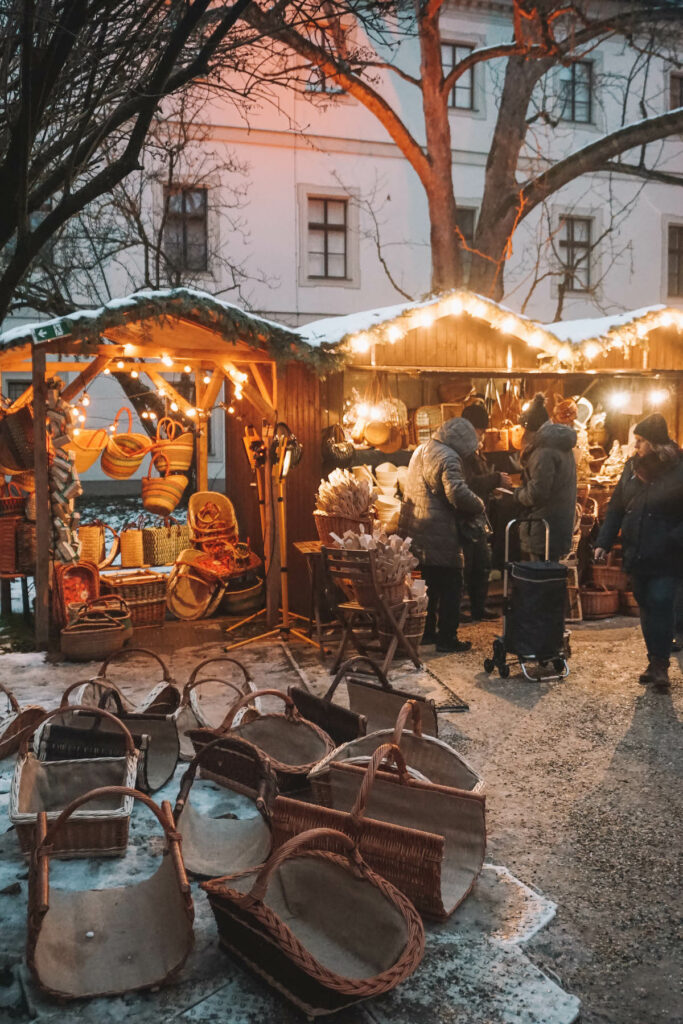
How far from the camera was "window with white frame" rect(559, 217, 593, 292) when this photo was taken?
22.3 m

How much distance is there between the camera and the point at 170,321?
25.7 feet

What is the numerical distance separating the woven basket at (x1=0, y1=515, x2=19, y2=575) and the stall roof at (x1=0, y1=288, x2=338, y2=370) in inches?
77.4

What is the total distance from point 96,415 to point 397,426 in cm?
1301

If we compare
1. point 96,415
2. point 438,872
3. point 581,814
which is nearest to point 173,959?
point 438,872

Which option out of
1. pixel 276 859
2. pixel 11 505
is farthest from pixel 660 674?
pixel 11 505

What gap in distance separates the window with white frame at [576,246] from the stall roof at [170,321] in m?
15.8

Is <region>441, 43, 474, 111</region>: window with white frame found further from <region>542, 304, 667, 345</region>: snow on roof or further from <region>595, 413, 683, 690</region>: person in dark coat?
<region>595, 413, 683, 690</region>: person in dark coat

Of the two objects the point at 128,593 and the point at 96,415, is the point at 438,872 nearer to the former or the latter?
the point at 128,593

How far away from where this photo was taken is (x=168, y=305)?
7.59 metres

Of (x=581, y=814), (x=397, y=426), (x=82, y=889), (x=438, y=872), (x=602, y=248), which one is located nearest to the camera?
(x=438, y=872)

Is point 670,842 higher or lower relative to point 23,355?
lower

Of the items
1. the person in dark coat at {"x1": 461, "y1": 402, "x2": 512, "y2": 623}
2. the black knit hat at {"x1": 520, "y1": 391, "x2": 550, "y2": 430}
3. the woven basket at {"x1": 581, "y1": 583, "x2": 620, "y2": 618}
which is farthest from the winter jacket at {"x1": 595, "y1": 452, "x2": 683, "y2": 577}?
the woven basket at {"x1": 581, "y1": 583, "x2": 620, "y2": 618}

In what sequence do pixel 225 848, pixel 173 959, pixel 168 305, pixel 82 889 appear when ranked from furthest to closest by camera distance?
pixel 168 305, pixel 225 848, pixel 82 889, pixel 173 959

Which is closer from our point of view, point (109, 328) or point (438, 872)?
point (438, 872)
